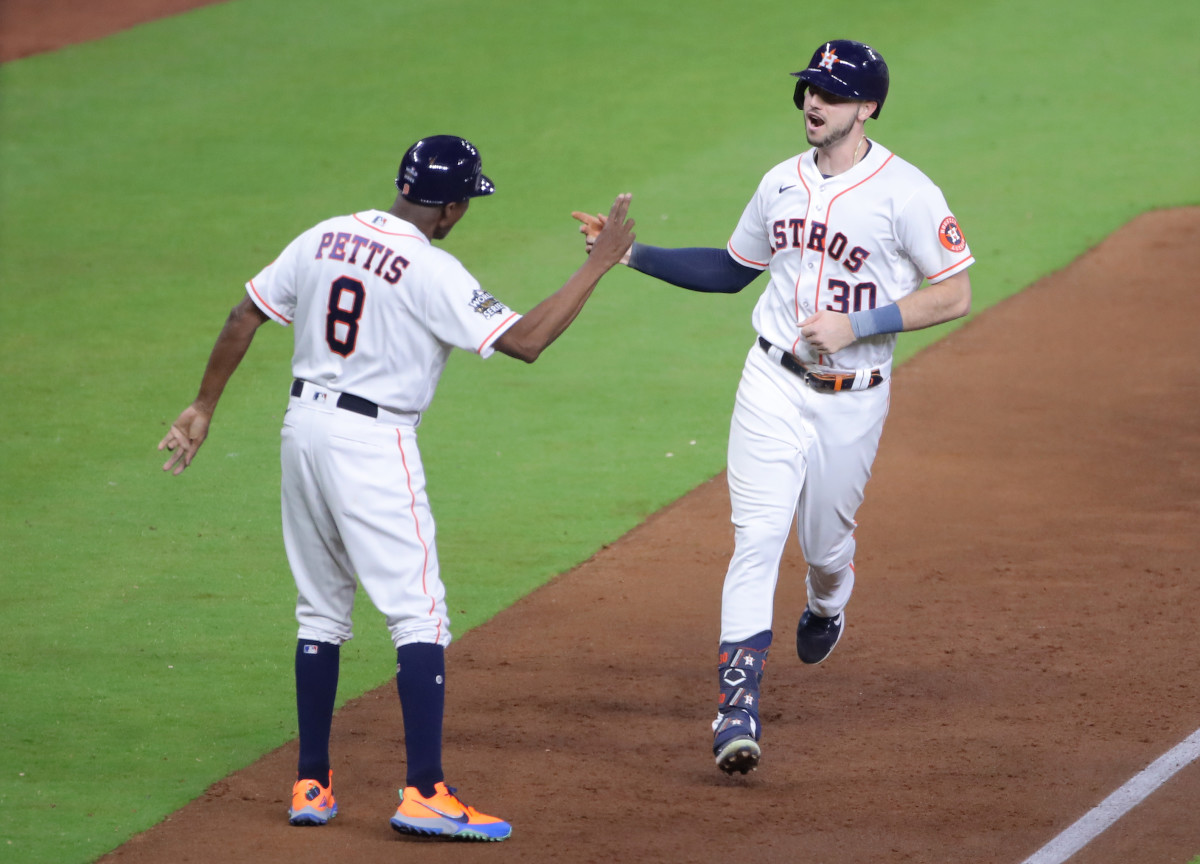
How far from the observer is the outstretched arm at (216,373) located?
14.8 ft

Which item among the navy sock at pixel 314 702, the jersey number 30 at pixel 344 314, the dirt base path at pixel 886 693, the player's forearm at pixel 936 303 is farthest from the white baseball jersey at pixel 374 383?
the player's forearm at pixel 936 303

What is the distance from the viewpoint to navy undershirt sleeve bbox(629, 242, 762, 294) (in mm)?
5480

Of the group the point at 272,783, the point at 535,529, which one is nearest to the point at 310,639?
the point at 272,783

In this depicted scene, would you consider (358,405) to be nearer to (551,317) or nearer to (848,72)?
(551,317)

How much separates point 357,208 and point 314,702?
27.1 ft

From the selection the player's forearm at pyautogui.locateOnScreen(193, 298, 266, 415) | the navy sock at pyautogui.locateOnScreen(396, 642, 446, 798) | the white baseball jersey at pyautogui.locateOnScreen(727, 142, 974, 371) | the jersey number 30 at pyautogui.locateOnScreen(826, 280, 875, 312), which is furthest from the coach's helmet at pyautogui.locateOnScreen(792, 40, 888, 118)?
the navy sock at pyautogui.locateOnScreen(396, 642, 446, 798)

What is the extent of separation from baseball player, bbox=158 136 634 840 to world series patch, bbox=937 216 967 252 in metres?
1.21

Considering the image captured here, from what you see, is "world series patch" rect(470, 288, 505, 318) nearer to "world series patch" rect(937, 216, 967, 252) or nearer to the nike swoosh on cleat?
the nike swoosh on cleat

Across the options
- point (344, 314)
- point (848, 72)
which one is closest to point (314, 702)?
point (344, 314)

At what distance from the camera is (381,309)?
14.1 ft

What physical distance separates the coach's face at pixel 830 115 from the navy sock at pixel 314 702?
7.21ft

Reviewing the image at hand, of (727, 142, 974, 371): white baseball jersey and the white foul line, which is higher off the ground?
(727, 142, 974, 371): white baseball jersey

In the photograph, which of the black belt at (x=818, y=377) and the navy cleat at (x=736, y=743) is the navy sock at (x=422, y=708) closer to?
the navy cleat at (x=736, y=743)

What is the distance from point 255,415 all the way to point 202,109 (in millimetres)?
7337
